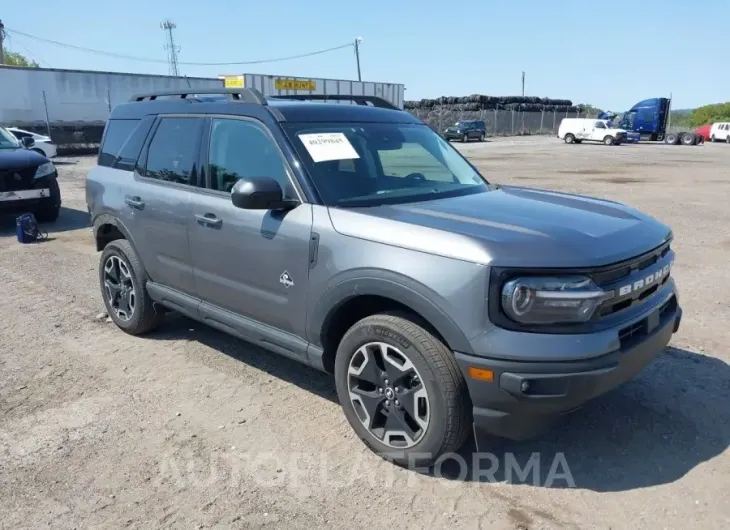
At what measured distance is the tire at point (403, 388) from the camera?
9.78ft

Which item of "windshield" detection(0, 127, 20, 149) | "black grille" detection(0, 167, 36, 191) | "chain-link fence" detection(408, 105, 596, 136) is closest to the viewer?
"black grille" detection(0, 167, 36, 191)

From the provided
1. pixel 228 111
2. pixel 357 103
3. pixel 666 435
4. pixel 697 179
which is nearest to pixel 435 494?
pixel 666 435

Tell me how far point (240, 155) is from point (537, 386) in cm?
237

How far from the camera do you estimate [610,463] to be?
3.30 m

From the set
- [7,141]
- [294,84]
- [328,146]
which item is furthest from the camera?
[294,84]

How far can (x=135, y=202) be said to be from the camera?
15.7ft

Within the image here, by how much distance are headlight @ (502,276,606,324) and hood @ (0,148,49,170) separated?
30.4ft

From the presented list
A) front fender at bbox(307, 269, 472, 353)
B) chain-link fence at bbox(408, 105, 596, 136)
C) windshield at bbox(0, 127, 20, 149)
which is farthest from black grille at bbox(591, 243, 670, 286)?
chain-link fence at bbox(408, 105, 596, 136)

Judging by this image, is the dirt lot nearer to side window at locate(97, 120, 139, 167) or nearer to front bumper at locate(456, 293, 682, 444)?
front bumper at locate(456, 293, 682, 444)

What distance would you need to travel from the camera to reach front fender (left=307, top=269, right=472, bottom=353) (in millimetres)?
2902

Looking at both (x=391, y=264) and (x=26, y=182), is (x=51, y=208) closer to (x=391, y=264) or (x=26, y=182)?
(x=26, y=182)

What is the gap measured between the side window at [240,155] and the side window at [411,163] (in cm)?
69

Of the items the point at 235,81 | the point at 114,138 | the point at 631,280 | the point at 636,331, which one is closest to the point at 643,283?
the point at 631,280

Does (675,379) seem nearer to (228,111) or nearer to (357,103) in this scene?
(357,103)
